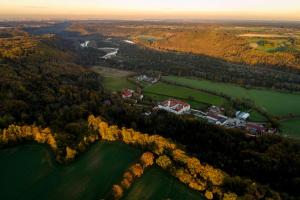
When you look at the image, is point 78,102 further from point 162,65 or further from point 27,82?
point 162,65

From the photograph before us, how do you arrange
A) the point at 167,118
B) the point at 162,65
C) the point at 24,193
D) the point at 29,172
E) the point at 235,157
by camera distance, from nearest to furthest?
the point at 24,193 < the point at 29,172 < the point at 235,157 < the point at 167,118 < the point at 162,65

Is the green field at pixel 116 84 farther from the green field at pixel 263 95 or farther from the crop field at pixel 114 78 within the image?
the green field at pixel 263 95

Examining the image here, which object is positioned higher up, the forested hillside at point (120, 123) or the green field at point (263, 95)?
the forested hillside at point (120, 123)

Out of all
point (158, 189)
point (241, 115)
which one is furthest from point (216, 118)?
point (158, 189)

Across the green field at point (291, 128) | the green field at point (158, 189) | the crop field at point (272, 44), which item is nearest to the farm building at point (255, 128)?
the green field at point (291, 128)

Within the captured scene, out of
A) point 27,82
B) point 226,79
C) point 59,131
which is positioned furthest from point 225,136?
point 226,79

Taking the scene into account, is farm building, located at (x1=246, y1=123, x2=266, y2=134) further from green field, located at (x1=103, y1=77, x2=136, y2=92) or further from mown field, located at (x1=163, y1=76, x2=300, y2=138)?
green field, located at (x1=103, y1=77, x2=136, y2=92)

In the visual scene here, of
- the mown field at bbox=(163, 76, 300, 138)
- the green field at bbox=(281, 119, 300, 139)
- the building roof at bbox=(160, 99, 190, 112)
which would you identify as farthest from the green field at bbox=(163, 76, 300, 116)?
the building roof at bbox=(160, 99, 190, 112)
